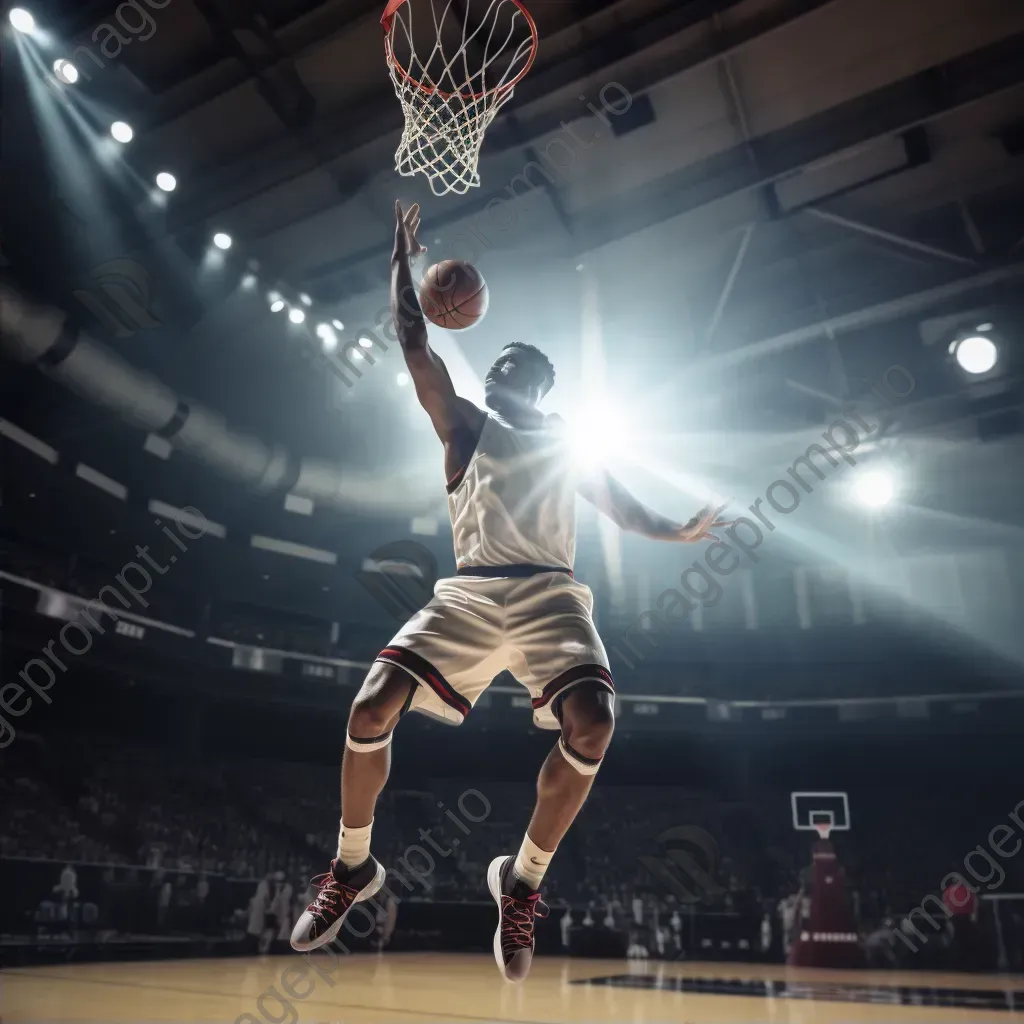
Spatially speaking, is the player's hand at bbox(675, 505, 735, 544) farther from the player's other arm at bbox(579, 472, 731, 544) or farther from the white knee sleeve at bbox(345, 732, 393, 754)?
the white knee sleeve at bbox(345, 732, 393, 754)

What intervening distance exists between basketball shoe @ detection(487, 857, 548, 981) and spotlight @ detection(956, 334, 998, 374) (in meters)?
9.15

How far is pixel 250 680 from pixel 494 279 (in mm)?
7065

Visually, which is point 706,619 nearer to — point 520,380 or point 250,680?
point 250,680

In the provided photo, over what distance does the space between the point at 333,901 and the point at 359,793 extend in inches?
13.9

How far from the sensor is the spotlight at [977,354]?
33.0 feet

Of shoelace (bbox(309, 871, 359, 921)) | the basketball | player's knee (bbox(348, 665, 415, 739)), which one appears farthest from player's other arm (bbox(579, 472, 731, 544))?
shoelace (bbox(309, 871, 359, 921))

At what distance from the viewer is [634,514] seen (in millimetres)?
3553

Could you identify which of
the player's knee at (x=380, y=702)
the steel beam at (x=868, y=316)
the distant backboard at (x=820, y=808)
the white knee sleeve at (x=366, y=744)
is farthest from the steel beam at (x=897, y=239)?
Answer: the distant backboard at (x=820, y=808)

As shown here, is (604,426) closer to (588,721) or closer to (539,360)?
(539,360)

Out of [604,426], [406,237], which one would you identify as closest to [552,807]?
[406,237]

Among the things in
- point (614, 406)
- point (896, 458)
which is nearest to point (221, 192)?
point (614, 406)

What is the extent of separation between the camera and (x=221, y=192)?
29.9 ft

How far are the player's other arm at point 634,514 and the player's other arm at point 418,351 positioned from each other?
0.53m

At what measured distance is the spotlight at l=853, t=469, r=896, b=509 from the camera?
12.7 meters
